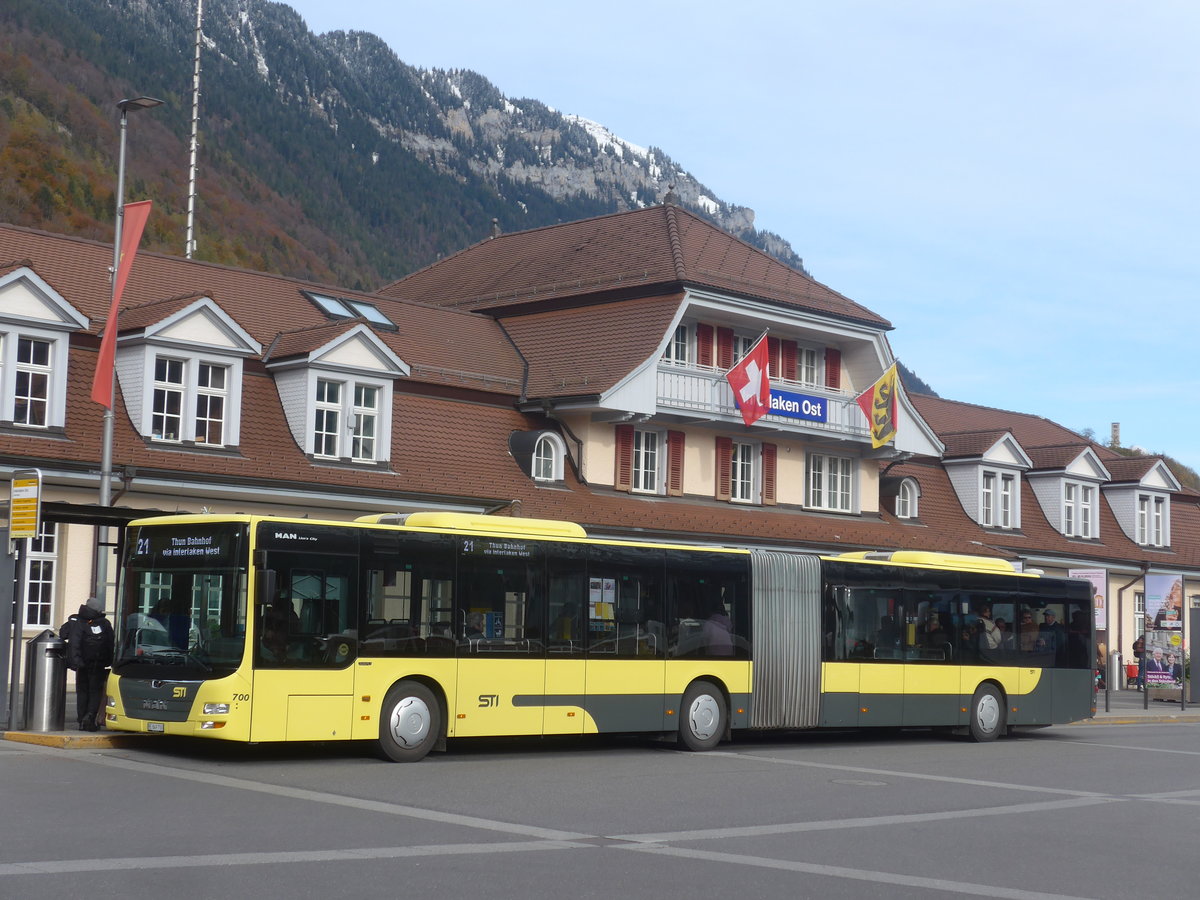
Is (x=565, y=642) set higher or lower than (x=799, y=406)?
lower

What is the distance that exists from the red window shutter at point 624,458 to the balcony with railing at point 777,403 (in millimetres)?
1035

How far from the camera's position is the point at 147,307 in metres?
28.4

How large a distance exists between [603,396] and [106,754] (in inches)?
693

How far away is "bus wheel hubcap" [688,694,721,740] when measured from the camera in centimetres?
2191

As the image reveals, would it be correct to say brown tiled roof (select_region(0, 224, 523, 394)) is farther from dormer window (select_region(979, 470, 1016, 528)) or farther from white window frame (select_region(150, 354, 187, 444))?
dormer window (select_region(979, 470, 1016, 528))

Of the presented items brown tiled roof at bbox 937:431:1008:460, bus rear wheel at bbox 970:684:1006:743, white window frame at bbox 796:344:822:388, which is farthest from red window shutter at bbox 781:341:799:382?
bus rear wheel at bbox 970:684:1006:743

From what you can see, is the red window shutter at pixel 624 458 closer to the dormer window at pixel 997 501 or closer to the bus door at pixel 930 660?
the bus door at pixel 930 660

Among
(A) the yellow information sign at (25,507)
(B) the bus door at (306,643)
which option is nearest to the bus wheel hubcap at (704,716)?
(B) the bus door at (306,643)

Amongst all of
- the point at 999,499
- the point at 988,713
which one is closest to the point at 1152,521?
the point at 999,499

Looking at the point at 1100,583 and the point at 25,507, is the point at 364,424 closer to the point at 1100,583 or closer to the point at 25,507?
the point at 25,507

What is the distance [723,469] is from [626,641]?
691 inches

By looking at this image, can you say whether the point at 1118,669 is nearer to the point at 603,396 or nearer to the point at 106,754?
the point at 603,396

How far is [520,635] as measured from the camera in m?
20.0

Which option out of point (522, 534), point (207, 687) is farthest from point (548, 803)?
point (522, 534)
